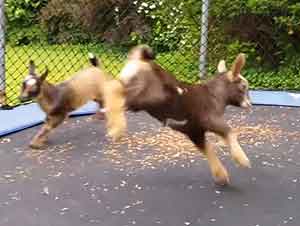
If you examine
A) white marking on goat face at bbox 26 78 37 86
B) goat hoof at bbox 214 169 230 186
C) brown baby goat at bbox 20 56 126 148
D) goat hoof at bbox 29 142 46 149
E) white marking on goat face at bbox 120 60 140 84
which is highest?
white marking on goat face at bbox 120 60 140 84

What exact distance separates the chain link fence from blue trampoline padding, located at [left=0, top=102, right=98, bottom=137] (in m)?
0.25

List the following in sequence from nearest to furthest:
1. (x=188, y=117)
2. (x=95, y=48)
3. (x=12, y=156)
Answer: (x=188, y=117), (x=12, y=156), (x=95, y=48)

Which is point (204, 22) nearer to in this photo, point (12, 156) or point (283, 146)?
point (283, 146)

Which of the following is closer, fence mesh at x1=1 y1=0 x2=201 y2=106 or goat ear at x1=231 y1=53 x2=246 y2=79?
goat ear at x1=231 y1=53 x2=246 y2=79

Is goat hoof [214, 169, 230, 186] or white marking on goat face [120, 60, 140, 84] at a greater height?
white marking on goat face [120, 60, 140, 84]

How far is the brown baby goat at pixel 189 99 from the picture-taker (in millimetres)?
2904

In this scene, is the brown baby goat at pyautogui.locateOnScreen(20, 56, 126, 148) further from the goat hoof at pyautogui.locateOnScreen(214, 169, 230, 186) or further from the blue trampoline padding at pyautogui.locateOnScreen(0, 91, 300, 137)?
the goat hoof at pyautogui.locateOnScreen(214, 169, 230, 186)

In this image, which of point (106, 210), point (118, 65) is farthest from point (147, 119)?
point (118, 65)

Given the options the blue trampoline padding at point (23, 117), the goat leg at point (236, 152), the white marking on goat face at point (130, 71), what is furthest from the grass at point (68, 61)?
the white marking on goat face at point (130, 71)

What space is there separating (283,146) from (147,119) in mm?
1011

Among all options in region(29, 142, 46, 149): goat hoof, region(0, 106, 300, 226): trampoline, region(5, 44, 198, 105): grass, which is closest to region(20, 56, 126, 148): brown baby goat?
region(29, 142, 46, 149): goat hoof

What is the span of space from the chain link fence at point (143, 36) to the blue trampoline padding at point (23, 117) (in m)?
0.25

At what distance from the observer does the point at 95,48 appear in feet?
25.9

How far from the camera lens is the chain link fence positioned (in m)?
6.41
